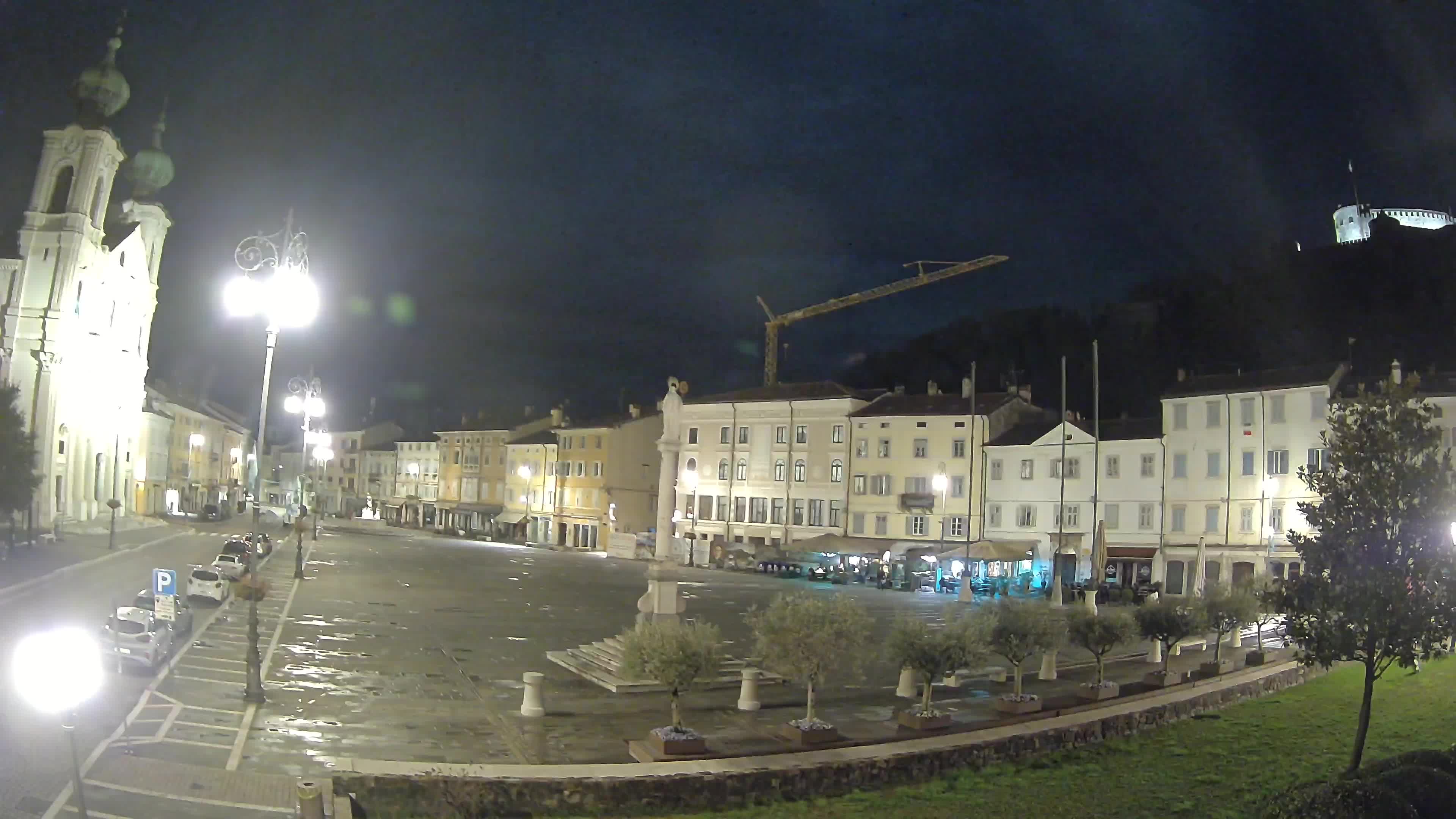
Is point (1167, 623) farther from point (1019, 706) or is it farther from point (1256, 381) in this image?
point (1256, 381)

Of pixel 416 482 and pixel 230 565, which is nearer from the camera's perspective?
pixel 230 565

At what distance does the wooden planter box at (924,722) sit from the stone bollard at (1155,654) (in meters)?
11.7

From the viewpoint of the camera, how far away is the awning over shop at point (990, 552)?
52.6 meters

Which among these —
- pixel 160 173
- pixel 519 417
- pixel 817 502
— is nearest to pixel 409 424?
pixel 519 417

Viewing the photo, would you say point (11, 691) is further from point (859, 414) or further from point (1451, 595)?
point (859, 414)

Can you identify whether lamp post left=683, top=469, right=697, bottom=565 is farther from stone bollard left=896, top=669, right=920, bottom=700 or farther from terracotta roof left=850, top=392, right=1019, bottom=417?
stone bollard left=896, top=669, right=920, bottom=700

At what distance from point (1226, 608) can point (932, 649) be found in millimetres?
10622

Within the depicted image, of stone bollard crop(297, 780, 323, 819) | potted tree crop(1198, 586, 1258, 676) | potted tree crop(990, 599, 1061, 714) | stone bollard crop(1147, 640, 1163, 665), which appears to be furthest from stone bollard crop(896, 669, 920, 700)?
stone bollard crop(297, 780, 323, 819)

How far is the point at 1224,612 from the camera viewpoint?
2366 cm

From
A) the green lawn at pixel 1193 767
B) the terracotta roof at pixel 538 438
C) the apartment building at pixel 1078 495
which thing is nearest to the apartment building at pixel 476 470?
the terracotta roof at pixel 538 438

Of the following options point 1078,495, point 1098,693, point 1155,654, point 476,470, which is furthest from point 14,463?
point 476,470

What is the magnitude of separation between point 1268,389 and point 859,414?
1026 inches

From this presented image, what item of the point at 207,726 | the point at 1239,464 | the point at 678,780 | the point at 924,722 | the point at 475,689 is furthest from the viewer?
the point at 1239,464

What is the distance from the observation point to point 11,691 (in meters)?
17.4
